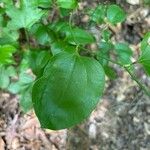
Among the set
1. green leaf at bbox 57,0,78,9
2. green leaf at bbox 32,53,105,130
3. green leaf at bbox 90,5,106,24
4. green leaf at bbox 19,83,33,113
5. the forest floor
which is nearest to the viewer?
green leaf at bbox 32,53,105,130

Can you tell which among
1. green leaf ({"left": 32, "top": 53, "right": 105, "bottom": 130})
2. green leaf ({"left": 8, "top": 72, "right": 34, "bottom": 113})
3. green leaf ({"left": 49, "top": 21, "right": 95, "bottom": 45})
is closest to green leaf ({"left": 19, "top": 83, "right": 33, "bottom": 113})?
green leaf ({"left": 8, "top": 72, "right": 34, "bottom": 113})

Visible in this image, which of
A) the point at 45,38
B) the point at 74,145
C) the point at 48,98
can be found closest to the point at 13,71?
the point at 45,38

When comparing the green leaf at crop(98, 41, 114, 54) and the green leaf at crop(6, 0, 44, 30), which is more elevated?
the green leaf at crop(6, 0, 44, 30)

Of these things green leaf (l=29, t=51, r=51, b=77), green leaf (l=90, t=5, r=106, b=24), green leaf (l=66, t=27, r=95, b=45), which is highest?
green leaf (l=90, t=5, r=106, b=24)

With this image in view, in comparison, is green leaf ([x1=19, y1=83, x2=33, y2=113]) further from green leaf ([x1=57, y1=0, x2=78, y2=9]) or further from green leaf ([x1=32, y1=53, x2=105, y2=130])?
green leaf ([x1=32, y1=53, x2=105, y2=130])

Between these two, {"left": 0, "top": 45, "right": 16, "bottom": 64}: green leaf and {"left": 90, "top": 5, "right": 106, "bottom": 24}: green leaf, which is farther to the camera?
{"left": 90, "top": 5, "right": 106, "bottom": 24}: green leaf

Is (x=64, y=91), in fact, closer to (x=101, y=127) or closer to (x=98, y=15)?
(x=98, y=15)

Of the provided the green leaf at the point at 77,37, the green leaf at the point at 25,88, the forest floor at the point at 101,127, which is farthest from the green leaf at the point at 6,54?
the forest floor at the point at 101,127

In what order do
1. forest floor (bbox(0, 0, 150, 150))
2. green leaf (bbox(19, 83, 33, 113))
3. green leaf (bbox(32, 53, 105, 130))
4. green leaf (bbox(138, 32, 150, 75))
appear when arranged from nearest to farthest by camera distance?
1. green leaf (bbox(32, 53, 105, 130))
2. green leaf (bbox(138, 32, 150, 75))
3. green leaf (bbox(19, 83, 33, 113))
4. forest floor (bbox(0, 0, 150, 150))
